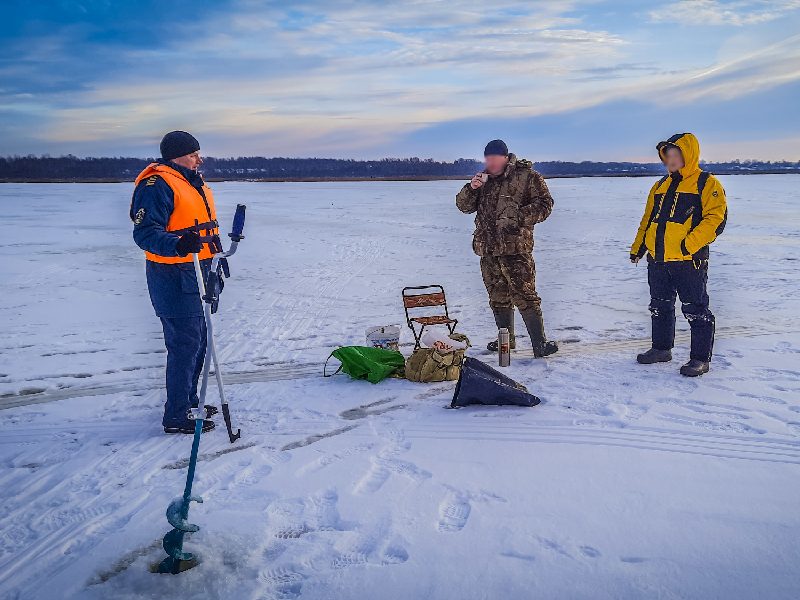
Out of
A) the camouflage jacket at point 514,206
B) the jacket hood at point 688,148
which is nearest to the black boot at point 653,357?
the camouflage jacket at point 514,206

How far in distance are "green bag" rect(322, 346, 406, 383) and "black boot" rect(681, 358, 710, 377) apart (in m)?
2.42

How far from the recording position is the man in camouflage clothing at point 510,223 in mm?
5391

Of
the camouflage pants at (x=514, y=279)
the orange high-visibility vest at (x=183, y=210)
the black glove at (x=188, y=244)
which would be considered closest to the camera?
the black glove at (x=188, y=244)

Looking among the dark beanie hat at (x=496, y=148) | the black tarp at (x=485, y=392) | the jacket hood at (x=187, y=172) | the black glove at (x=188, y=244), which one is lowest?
the black tarp at (x=485, y=392)

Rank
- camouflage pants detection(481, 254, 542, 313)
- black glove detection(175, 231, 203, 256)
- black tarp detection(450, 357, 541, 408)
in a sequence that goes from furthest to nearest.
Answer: camouflage pants detection(481, 254, 542, 313), black tarp detection(450, 357, 541, 408), black glove detection(175, 231, 203, 256)

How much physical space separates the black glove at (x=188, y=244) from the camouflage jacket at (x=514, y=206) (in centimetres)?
275

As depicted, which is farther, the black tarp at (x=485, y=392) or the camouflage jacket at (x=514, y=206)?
the camouflage jacket at (x=514, y=206)

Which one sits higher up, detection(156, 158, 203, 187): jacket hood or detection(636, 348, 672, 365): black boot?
detection(156, 158, 203, 187): jacket hood

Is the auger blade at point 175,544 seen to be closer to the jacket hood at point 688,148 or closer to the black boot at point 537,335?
the black boot at point 537,335

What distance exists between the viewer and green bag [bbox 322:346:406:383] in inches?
195

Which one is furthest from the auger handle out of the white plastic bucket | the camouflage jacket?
the camouflage jacket

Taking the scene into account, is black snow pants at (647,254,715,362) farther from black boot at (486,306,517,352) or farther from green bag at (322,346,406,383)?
green bag at (322,346,406,383)

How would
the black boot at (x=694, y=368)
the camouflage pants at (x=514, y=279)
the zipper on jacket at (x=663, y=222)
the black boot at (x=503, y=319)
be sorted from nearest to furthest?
the zipper on jacket at (x=663, y=222) → the black boot at (x=694, y=368) → the camouflage pants at (x=514, y=279) → the black boot at (x=503, y=319)

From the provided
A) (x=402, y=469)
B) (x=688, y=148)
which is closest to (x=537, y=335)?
(x=688, y=148)
